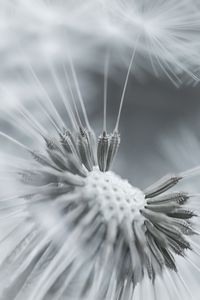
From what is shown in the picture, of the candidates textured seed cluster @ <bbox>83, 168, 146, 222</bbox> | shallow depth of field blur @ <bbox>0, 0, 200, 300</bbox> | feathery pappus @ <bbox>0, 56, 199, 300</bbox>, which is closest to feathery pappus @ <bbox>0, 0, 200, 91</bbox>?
shallow depth of field blur @ <bbox>0, 0, 200, 300</bbox>

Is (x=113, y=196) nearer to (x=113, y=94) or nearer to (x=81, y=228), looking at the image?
(x=81, y=228)

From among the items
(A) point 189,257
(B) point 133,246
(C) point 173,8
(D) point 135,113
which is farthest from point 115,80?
(B) point 133,246

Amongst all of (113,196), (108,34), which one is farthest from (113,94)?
(113,196)

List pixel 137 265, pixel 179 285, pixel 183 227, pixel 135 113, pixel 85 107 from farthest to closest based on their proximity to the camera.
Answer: pixel 135 113, pixel 85 107, pixel 179 285, pixel 183 227, pixel 137 265

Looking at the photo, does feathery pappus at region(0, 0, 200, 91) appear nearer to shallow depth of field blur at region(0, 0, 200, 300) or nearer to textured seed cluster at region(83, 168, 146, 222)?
shallow depth of field blur at region(0, 0, 200, 300)

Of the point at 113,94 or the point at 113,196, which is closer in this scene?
the point at 113,196

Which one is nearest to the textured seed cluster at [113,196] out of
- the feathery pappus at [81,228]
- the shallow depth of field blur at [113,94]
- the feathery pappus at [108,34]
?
the feathery pappus at [81,228]

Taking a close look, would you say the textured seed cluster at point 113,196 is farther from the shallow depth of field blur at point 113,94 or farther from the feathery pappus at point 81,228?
the shallow depth of field blur at point 113,94

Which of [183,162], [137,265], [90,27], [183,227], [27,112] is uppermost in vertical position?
[90,27]

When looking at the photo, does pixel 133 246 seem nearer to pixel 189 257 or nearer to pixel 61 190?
pixel 61 190
